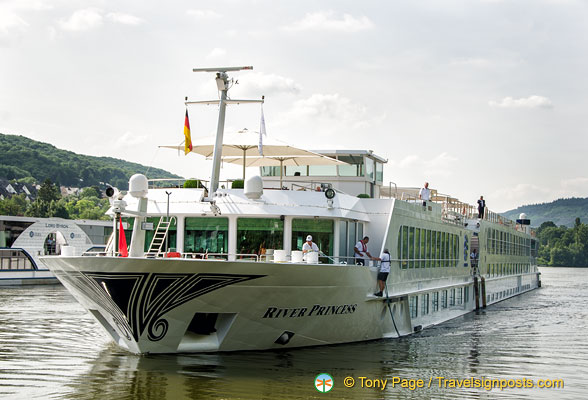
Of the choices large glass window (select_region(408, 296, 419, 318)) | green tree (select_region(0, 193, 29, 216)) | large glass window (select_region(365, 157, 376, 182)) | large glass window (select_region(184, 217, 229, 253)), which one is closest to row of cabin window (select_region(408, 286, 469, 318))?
large glass window (select_region(408, 296, 419, 318))

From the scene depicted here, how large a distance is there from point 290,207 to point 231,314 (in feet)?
10.2

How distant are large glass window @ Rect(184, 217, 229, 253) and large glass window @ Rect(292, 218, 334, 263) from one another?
1592 mm

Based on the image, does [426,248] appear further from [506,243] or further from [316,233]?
[506,243]

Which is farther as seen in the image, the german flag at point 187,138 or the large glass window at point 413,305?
the large glass window at point 413,305

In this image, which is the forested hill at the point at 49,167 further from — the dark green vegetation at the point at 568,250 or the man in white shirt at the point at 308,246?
the man in white shirt at the point at 308,246

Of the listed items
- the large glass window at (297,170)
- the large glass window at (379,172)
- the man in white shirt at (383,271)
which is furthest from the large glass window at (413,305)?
the large glass window at (297,170)

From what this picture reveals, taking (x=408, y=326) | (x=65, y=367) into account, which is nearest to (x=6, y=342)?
(x=65, y=367)

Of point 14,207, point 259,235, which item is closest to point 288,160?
point 259,235

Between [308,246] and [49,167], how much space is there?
168m

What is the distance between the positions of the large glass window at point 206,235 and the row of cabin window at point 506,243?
1978 cm

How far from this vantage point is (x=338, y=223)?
1772 centimetres

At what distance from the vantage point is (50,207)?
11156cm

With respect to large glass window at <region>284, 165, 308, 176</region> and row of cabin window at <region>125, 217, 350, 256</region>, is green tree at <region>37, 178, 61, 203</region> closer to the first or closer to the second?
large glass window at <region>284, 165, 308, 176</region>

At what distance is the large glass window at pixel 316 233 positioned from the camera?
17234 millimetres
